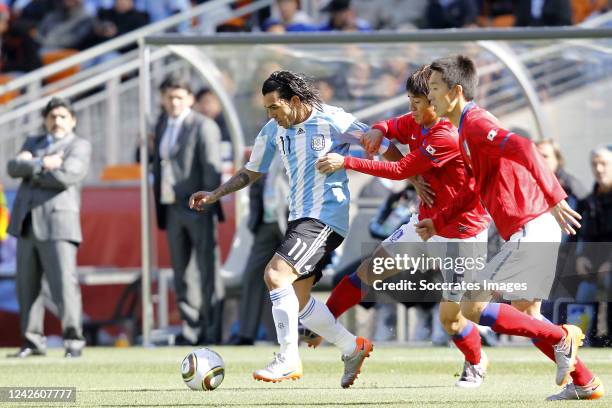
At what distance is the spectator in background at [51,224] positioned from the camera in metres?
11.7

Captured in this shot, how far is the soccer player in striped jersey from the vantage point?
8.24 meters

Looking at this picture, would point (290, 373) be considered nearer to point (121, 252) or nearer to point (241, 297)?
point (241, 297)

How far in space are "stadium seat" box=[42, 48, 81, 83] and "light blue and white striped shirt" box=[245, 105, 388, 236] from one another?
982 centimetres

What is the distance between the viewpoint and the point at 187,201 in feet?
42.2

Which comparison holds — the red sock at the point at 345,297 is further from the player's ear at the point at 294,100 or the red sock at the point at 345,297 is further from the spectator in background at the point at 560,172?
the spectator in background at the point at 560,172

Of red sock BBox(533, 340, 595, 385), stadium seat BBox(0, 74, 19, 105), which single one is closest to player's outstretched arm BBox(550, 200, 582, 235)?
red sock BBox(533, 340, 595, 385)

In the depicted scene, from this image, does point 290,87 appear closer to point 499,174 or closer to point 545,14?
point 499,174

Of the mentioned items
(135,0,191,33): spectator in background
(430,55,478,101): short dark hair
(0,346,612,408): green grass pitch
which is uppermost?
(135,0,191,33): spectator in background

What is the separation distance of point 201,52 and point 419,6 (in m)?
4.69

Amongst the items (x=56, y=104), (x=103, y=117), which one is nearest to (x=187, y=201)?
(x=56, y=104)

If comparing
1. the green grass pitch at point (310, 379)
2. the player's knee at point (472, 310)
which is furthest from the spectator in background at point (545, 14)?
the player's knee at point (472, 310)

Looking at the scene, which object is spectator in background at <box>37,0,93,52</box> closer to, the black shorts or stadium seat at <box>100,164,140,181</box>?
stadium seat at <box>100,164,140,181</box>

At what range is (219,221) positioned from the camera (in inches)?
518

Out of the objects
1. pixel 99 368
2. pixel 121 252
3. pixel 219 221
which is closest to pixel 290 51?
pixel 219 221
